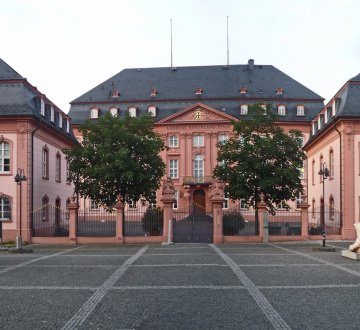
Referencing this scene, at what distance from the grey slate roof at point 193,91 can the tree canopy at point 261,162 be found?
Result: 90.5 ft

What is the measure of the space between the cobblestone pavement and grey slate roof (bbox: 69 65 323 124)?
42168 mm

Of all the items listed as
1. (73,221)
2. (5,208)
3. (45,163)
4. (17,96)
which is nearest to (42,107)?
(17,96)

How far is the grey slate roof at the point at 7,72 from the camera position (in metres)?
31.2

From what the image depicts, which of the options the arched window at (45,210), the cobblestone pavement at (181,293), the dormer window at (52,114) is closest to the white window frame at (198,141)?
the dormer window at (52,114)

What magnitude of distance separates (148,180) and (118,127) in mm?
3300

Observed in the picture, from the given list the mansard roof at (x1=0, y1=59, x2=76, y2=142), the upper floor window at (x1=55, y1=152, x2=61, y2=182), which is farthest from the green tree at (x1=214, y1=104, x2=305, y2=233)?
the upper floor window at (x1=55, y1=152, x2=61, y2=182)

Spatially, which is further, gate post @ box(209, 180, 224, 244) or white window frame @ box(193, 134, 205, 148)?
Answer: white window frame @ box(193, 134, 205, 148)

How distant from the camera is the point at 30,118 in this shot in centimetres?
2975

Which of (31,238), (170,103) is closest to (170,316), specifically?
(31,238)

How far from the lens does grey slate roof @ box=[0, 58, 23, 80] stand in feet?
102

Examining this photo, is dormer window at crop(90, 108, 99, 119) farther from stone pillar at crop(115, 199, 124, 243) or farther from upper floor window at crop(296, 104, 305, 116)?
stone pillar at crop(115, 199, 124, 243)

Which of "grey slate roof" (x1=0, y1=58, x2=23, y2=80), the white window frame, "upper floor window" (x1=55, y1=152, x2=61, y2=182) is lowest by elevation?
"upper floor window" (x1=55, y1=152, x2=61, y2=182)

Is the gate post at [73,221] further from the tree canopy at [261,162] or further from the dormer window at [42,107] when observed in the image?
the tree canopy at [261,162]

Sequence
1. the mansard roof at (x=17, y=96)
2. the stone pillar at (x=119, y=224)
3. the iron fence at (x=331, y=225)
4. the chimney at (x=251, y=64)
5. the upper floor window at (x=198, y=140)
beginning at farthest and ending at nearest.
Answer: the chimney at (x=251, y=64) → the upper floor window at (x=198, y=140) → the iron fence at (x=331, y=225) → the mansard roof at (x=17, y=96) → the stone pillar at (x=119, y=224)
